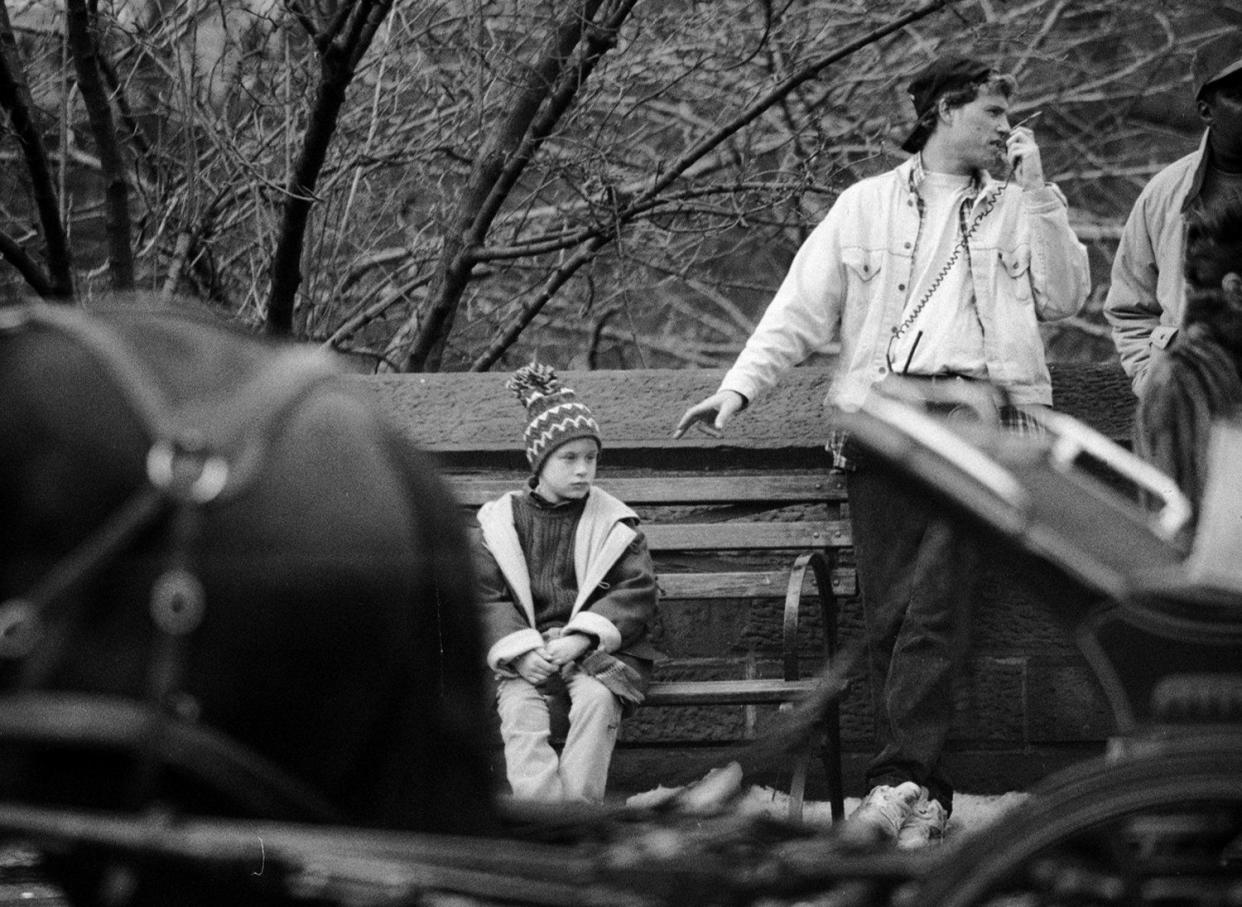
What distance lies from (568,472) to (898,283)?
3.23ft

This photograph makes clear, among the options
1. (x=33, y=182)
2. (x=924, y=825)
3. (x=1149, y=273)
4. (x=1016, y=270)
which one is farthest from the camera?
(x=33, y=182)

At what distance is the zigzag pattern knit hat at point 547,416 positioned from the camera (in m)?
5.24

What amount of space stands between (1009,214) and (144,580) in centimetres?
329

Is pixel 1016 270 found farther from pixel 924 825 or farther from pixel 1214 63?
pixel 924 825

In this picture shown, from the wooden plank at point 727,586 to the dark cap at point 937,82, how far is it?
4.14 feet

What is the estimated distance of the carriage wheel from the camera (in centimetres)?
230

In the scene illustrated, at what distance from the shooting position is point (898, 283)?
A: 17.0 feet

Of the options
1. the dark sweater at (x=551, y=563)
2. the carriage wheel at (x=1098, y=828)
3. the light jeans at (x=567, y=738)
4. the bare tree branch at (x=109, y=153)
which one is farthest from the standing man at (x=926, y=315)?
the carriage wheel at (x=1098, y=828)

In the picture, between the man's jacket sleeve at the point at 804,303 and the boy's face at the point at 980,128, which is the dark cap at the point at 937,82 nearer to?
the boy's face at the point at 980,128

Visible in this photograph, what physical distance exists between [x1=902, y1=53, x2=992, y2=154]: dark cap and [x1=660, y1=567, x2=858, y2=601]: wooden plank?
1263 millimetres

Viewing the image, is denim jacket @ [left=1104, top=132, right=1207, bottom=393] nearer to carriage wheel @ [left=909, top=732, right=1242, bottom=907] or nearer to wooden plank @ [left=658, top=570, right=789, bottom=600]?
wooden plank @ [left=658, top=570, right=789, bottom=600]

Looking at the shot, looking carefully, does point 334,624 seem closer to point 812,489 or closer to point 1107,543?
point 1107,543

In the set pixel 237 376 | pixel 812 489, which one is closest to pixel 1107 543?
pixel 237 376

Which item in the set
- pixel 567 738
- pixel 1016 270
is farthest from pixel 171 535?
pixel 1016 270
